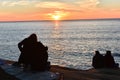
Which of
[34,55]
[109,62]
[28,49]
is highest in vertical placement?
[28,49]

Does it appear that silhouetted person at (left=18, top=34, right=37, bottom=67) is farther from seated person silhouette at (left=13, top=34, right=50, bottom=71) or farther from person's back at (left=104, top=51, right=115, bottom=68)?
person's back at (left=104, top=51, right=115, bottom=68)

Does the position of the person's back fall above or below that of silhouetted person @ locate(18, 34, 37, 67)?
below

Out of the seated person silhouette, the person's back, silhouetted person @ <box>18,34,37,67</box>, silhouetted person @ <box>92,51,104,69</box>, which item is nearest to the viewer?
the seated person silhouette

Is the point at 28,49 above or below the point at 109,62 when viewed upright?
above

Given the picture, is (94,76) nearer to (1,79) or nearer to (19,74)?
(19,74)

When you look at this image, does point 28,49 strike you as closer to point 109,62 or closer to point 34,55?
point 34,55

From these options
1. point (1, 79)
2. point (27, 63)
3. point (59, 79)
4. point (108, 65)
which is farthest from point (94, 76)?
point (108, 65)

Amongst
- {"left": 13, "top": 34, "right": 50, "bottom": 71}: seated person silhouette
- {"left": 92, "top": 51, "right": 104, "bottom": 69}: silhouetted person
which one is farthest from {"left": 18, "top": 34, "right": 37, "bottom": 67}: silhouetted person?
{"left": 92, "top": 51, "right": 104, "bottom": 69}: silhouetted person

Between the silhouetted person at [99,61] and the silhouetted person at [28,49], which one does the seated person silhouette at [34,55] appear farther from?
the silhouetted person at [99,61]

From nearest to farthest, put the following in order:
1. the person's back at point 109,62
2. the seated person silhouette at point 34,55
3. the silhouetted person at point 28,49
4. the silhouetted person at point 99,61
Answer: the seated person silhouette at point 34,55 → the silhouetted person at point 28,49 → the person's back at point 109,62 → the silhouetted person at point 99,61

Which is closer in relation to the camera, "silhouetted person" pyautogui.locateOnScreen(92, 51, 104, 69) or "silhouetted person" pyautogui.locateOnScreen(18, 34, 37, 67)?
"silhouetted person" pyautogui.locateOnScreen(18, 34, 37, 67)

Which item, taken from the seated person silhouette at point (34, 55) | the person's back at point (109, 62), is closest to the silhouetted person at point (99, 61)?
the person's back at point (109, 62)

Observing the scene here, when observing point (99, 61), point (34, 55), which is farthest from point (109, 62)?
point (34, 55)

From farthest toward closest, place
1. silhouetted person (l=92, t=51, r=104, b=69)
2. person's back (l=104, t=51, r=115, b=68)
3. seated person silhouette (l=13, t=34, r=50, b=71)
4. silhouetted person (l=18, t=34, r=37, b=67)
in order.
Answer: silhouetted person (l=92, t=51, r=104, b=69) → person's back (l=104, t=51, r=115, b=68) → silhouetted person (l=18, t=34, r=37, b=67) → seated person silhouette (l=13, t=34, r=50, b=71)
